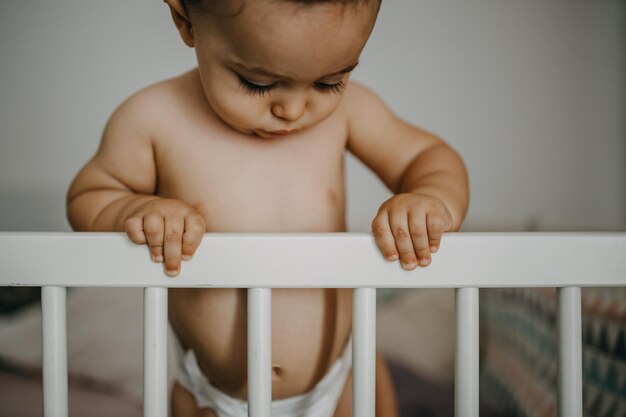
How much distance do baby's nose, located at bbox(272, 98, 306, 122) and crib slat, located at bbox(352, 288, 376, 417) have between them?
0.65 feet

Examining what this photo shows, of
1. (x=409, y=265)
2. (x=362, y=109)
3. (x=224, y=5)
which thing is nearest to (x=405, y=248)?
(x=409, y=265)

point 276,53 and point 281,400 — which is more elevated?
point 276,53

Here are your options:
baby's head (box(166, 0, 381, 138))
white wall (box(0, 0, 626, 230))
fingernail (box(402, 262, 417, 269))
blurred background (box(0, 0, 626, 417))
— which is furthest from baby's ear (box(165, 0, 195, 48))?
white wall (box(0, 0, 626, 230))

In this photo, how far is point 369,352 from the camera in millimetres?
472

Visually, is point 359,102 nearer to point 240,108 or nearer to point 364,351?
point 240,108

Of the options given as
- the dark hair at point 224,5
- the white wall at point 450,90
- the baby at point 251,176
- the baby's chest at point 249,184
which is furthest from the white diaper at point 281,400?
the white wall at point 450,90

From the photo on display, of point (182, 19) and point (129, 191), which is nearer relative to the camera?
point (182, 19)

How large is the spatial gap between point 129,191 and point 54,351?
12.7 inches

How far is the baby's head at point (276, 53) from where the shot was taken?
0.53 metres

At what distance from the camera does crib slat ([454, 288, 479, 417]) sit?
48 cm

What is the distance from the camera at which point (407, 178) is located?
782 mm

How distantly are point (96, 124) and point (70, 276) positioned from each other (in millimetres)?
1100

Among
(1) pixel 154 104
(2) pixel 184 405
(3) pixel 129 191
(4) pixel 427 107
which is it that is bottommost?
(2) pixel 184 405

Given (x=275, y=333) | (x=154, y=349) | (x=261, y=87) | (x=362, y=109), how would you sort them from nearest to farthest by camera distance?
(x=154, y=349) < (x=261, y=87) < (x=275, y=333) < (x=362, y=109)
